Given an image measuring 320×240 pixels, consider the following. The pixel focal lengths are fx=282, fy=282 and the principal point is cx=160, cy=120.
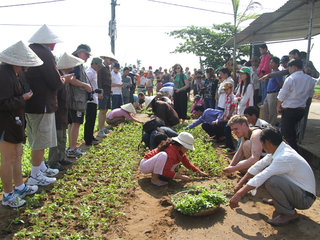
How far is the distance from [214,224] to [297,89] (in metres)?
3.10

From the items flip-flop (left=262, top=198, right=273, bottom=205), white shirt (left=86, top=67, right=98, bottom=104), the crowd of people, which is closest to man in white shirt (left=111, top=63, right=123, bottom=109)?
the crowd of people

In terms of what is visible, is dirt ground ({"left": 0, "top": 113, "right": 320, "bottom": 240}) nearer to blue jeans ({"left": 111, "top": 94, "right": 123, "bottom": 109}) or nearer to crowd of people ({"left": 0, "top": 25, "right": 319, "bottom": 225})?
crowd of people ({"left": 0, "top": 25, "right": 319, "bottom": 225})

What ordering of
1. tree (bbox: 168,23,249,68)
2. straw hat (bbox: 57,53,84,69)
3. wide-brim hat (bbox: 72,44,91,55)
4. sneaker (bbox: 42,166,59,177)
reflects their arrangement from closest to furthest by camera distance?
sneaker (bbox: 42,166,59,177) → straw hat (bbox: 57,53,84,69) → wide-brim hat (bbox: 72,44,91,55) → tree (bbox: 168,23,249,68)

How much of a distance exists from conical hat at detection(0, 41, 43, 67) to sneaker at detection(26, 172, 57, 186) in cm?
169

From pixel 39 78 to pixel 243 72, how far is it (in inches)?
161

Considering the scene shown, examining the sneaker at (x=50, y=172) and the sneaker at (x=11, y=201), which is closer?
the sneaker at (x=11, y=201)

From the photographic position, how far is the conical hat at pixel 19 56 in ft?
10.8

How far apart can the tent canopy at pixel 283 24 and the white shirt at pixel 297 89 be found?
1711 mm

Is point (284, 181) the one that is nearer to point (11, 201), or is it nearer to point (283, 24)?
point (11, 201)

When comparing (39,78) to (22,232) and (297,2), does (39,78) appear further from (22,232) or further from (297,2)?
(297,2)

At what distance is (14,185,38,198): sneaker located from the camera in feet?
12.1

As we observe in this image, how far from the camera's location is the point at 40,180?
4145 millimetres

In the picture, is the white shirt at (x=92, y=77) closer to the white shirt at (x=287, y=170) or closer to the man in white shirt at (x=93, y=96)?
the man in white shirt at (x=93, y=96)

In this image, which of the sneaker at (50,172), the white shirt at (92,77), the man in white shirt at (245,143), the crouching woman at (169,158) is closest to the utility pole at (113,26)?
the white shirt at (92,77)
